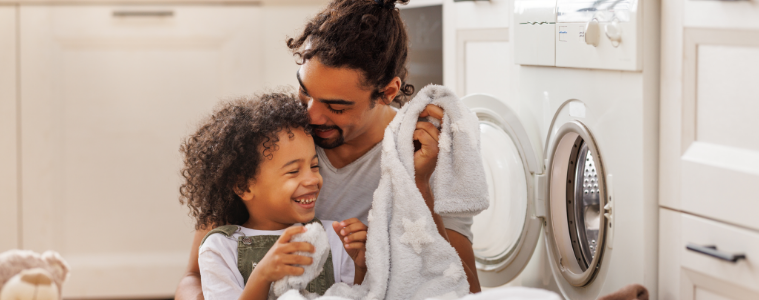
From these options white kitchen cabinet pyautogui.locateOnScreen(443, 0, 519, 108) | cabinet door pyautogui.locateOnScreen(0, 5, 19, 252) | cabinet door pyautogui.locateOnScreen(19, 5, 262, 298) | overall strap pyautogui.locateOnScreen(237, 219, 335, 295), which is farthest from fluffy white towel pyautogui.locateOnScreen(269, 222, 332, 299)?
cabinet door pyautogui.locateOnScreen(0, 5, 19, 252)

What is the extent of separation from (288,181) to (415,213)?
0.73ft

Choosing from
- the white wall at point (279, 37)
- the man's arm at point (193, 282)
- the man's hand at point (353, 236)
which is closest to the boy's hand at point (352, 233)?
the man's hand at point (353, 236)

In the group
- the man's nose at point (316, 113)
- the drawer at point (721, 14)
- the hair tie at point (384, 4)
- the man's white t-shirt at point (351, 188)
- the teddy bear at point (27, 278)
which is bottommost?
the teddy bear at point (27, 278)

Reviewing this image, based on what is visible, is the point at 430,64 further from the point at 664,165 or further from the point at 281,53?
the point at 664,165

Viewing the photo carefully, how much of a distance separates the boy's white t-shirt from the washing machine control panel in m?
0.57

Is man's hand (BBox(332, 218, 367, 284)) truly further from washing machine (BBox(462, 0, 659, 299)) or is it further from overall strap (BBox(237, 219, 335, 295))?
washing machine (BBox(462, 0, 659, 299))

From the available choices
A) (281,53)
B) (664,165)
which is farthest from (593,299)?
(281,53)

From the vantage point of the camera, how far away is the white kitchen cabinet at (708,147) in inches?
34.6

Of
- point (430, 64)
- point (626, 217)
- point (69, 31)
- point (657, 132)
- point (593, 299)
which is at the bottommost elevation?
point (593, 299)

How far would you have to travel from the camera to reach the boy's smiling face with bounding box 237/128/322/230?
1.08 meters

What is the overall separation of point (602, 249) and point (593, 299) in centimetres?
10

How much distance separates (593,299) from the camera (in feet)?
3.94

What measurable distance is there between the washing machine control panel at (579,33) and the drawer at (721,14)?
0.09 m

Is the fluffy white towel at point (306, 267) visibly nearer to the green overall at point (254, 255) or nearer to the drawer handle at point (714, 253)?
the green overall at point (254, 255)
